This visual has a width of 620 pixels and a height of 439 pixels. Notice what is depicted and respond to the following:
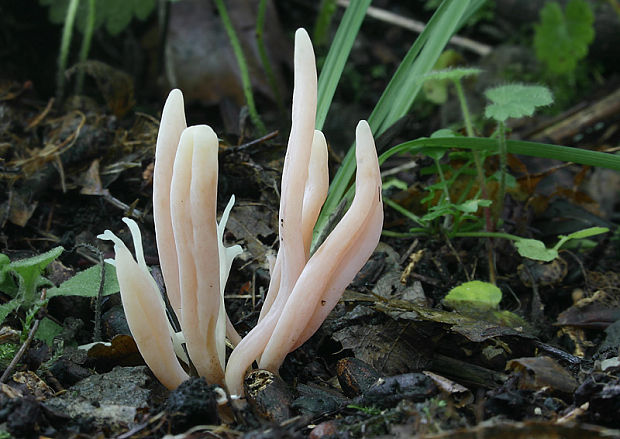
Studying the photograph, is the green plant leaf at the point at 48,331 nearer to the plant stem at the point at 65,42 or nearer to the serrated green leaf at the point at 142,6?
the plant stem at the point at 65,42

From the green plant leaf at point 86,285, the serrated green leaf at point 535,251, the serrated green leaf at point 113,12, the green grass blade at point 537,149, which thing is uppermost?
the serrated green leaf at point 113,12

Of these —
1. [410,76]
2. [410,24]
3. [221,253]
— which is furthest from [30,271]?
[410,24]

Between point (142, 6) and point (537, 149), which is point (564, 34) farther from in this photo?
point (142, 6)

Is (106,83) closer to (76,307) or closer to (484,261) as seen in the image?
(76,307)

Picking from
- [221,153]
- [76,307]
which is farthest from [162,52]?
[76,307]

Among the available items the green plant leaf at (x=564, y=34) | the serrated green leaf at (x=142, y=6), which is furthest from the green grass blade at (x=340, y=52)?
the green plant leaf at (x=564, y=34)

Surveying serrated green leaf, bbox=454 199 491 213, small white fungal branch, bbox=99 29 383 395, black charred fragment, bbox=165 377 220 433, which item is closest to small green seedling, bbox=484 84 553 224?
serrated green leaf, bbox=454 199 491 213
